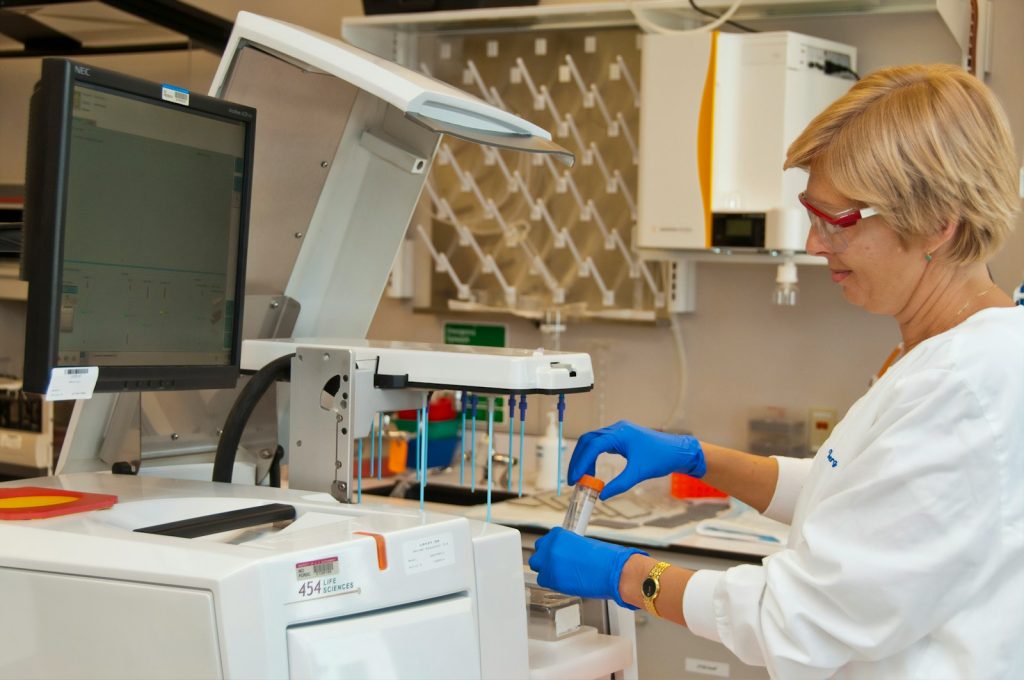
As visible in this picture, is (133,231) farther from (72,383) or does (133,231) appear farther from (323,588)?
(323,588)

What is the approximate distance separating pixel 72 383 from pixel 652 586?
708mm

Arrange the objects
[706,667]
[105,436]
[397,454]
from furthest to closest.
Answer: [397,454] → [706,667] → [105,436]

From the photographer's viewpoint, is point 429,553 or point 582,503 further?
point 582,503

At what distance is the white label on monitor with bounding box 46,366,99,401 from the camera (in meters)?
1.08

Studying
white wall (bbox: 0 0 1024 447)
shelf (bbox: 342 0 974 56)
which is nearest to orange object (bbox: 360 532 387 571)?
shelf (bbox: 342 0 974 56)

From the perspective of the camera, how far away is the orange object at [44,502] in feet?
3.70

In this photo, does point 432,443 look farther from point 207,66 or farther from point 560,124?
point 207,66

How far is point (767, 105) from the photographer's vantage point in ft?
9.43

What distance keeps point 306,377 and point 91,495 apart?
0.94 feet

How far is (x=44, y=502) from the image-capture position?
117cm

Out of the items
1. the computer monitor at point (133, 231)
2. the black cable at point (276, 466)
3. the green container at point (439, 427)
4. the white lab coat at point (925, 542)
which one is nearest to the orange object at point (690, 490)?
the green container at point (439, 427)

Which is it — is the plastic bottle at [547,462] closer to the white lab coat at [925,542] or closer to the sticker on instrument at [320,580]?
the white lab coat at [925,542]

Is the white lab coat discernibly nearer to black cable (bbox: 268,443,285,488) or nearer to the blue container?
black cable (bbox: 268,443,285,488)

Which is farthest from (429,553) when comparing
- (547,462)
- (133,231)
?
(547,462)
